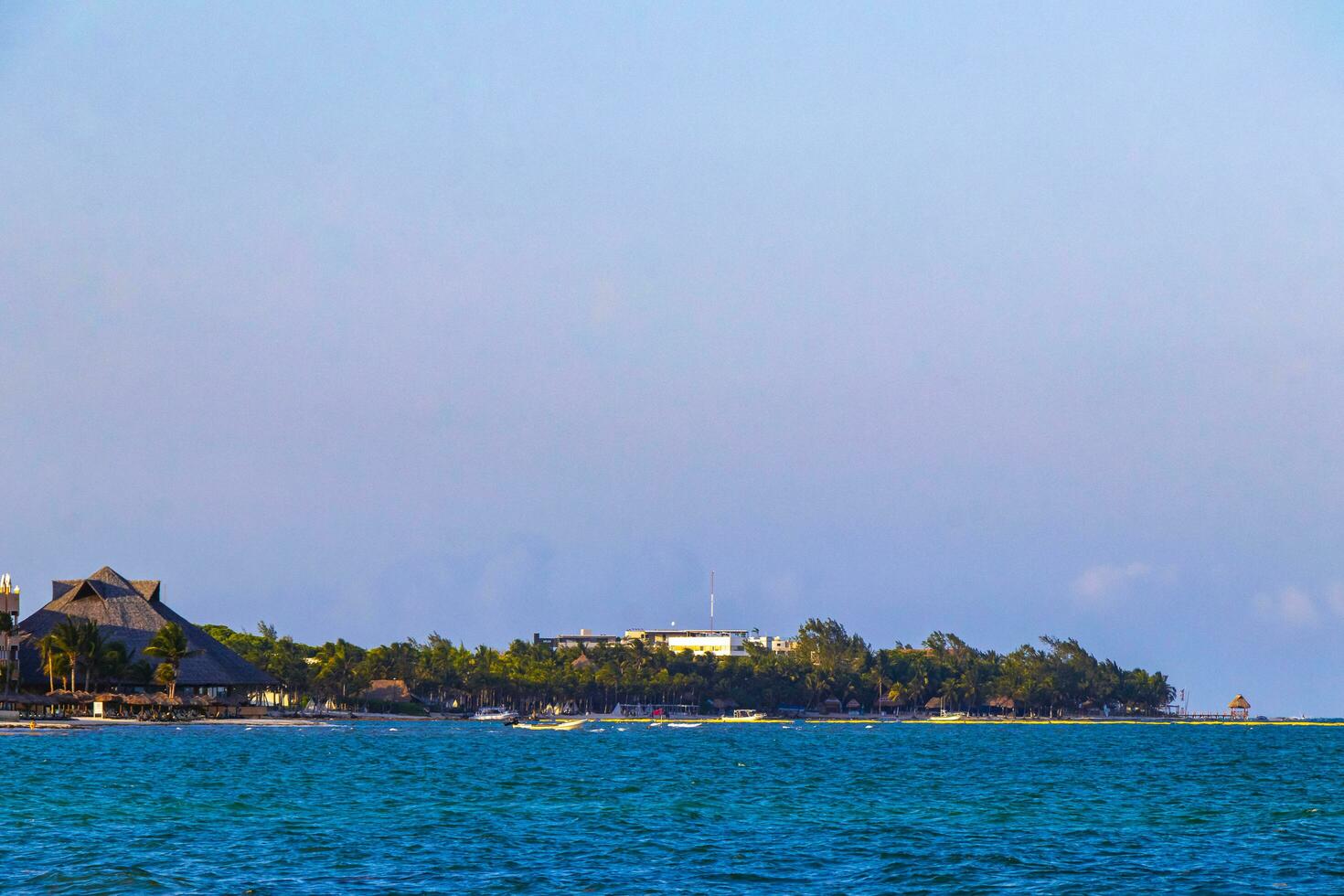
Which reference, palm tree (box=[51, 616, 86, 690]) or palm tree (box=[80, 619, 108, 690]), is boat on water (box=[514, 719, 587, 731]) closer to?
palm tree (box=[80, 619, 108, 690])

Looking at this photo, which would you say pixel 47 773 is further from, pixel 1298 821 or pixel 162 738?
pixel 1298 821

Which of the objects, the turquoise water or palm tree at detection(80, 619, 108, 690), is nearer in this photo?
the turquoise water

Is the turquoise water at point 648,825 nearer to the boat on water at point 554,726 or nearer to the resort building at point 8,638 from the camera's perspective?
the resort building at point 8,638

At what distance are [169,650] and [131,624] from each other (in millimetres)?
21026

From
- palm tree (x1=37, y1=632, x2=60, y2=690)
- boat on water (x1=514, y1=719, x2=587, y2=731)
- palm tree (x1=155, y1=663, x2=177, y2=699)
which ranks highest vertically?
palm tree (x1=37, y1=632, x2=60, y2=690)

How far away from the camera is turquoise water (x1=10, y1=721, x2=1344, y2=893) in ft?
126

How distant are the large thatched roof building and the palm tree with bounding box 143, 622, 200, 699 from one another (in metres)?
6.21

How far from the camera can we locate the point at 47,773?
242 feet

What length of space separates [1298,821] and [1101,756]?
63682mm

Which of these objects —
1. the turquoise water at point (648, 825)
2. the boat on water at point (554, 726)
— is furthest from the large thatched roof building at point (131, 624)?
the turquoise water at point (648, 825)

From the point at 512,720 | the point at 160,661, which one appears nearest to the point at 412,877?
the point at 160,661

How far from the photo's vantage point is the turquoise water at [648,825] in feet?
126

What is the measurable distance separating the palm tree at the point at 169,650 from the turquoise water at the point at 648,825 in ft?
187

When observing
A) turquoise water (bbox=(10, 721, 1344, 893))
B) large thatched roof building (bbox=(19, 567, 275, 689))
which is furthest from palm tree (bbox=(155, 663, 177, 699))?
turquoise water (bbox=(10, 721, 1344, 893))
